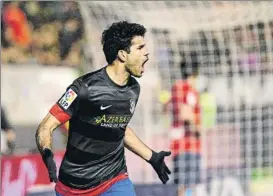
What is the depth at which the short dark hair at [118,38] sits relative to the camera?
13.4 feet

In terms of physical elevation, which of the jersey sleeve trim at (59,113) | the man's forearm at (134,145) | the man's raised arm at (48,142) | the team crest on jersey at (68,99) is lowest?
the man's forearm at (134,145)

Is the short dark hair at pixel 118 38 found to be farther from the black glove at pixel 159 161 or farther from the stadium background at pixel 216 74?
the stadium background at pixel 216 74

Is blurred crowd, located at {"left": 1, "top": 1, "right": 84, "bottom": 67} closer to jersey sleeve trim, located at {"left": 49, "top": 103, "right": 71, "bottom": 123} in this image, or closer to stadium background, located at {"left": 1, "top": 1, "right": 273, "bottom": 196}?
stadium background, located at {"left": 1, "top": 1, "right": 273, "bottom": 196}

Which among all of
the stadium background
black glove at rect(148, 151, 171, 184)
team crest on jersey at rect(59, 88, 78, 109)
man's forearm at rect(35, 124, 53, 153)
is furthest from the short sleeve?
the stadium background

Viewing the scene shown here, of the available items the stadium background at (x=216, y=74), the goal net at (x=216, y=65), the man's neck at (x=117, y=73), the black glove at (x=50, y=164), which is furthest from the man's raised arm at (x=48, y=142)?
the goal net at (x=216, y=65)

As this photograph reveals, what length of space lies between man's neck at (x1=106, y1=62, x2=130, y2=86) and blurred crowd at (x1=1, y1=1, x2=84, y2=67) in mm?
5489

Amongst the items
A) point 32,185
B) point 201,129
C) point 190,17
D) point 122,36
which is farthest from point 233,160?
point 122,36

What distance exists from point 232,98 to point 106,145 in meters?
4.10

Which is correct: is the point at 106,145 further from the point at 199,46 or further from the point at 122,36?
the point at 199,46

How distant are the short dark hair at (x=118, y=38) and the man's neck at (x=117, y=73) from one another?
1.6 inches

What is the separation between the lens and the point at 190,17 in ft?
26.7

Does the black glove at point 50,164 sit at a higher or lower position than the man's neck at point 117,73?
A: lower

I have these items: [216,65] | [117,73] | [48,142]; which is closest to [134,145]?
[117,73]

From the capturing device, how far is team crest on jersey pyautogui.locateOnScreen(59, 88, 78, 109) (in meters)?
3.86
